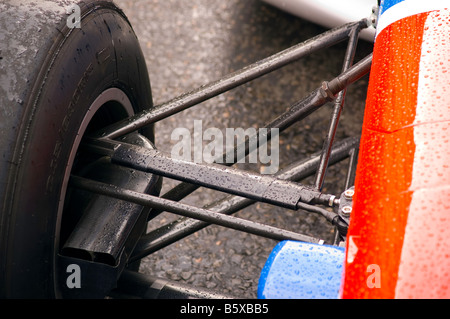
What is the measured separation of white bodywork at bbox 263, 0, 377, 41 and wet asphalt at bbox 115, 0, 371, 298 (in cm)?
35

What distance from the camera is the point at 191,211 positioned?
5.48 ft

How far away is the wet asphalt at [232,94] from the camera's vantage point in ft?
8.30

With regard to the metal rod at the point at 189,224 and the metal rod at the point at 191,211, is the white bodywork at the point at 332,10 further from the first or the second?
the metal rod at the point at 191,211

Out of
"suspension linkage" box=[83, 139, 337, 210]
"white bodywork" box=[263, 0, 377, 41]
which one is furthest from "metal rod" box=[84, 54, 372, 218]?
"white bodywork" box=[263, 0, 377, 41]

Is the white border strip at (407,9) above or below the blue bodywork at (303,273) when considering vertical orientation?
above

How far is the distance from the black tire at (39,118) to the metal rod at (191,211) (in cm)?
10

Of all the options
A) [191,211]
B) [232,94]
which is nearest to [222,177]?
[191,211]

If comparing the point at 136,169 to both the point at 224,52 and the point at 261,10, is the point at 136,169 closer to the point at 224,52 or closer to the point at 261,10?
the point at 224,52

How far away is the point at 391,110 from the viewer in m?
1.38

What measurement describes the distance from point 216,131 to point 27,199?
62.4 inches

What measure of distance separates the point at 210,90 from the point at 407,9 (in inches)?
23.4

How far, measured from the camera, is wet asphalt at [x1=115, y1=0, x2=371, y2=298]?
2529 millimetres

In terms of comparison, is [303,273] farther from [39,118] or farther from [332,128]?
[332,128]

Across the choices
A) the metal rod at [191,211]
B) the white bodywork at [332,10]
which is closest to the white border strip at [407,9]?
the metal rod at [191,211]
